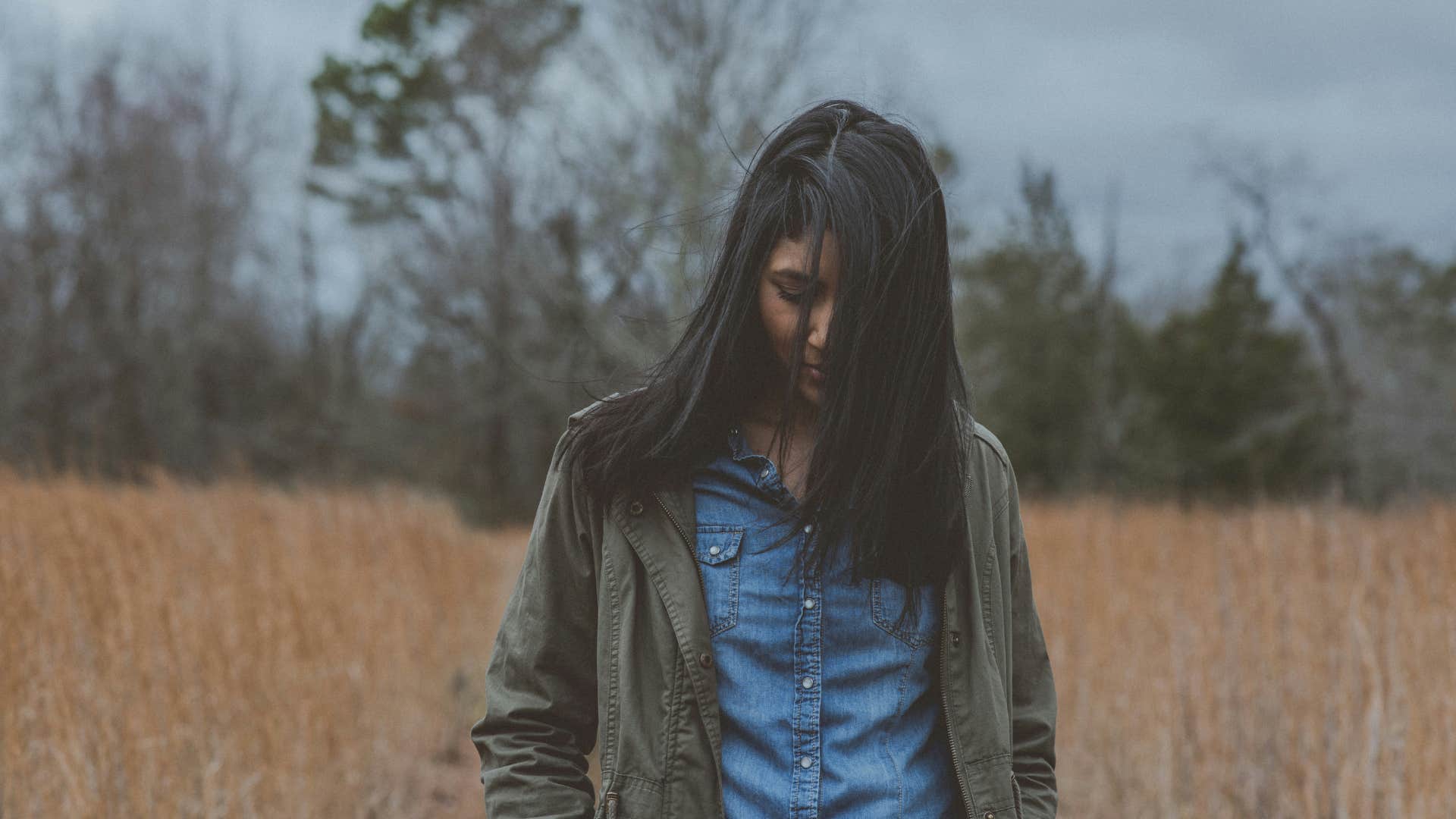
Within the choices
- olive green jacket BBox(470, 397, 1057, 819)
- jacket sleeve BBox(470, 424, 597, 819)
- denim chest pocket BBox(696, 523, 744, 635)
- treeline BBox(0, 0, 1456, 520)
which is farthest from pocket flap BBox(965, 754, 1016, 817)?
treeline BBox(0, 0, 1456, 520)

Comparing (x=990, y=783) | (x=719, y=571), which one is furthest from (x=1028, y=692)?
(x=719, y=571)

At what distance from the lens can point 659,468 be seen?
4.84ft

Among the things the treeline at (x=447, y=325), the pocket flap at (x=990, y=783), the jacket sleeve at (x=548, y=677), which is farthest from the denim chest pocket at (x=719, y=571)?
the treeline at (x=447, y=325)

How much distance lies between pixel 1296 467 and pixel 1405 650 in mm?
16252

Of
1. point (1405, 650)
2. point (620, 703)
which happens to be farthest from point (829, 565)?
point (1405, 650)

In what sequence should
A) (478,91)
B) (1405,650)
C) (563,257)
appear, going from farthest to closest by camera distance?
(478,91) < (563,257) < (1405,650)

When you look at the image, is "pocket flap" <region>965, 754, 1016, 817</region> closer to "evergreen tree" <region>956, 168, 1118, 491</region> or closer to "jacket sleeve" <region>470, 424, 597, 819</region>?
"jacket sleeve" <region>470, 424, 597, 819</region>

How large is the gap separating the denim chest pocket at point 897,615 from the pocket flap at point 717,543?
18cm

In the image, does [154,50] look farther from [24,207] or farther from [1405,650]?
[1405,650]

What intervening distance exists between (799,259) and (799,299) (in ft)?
0.17

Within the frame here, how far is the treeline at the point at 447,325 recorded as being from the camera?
1625cm

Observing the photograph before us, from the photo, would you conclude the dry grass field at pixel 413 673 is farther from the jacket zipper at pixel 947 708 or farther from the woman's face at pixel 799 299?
the woman's face at pixel 799 299

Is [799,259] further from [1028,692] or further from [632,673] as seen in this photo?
[1028,692]

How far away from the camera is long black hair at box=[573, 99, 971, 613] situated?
56.6 inches
